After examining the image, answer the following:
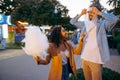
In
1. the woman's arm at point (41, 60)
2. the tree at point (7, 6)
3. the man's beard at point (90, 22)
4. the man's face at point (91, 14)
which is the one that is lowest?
the woman's arm at point (41, 60)

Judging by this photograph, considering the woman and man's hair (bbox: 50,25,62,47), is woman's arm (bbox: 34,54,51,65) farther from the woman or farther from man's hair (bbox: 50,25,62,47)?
man's hair (bbox: 50,25,62,47)

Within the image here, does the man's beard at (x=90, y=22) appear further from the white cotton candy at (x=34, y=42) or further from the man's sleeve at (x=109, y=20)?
the white cotton candy at (x=34, y=42)

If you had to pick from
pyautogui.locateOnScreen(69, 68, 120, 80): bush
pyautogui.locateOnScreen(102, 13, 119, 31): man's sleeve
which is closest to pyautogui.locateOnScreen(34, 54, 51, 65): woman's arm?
pyautogui.locateOnScreen(102, 13, 119, 31): man's sleeve

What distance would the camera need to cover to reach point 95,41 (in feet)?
16.7

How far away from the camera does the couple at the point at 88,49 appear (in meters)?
4.91

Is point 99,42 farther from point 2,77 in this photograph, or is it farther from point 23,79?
point 2,77

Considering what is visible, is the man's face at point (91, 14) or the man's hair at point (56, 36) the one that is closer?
the man's hair at point (56, 36)

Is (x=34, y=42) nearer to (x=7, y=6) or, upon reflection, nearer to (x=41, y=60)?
(x=41, y=60)

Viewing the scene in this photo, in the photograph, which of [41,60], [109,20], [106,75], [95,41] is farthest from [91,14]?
[106,75]

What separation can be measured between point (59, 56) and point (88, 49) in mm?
532

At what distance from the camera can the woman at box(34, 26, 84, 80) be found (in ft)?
16.0

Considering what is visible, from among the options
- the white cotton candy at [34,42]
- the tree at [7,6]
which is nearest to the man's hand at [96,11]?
the white cotton candy at [34,42]

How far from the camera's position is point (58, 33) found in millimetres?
4988

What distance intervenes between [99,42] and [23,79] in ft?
17.4
